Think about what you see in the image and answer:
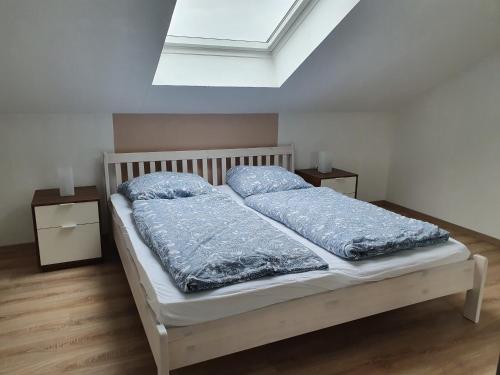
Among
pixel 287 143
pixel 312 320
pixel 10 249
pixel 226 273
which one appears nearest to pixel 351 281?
pixel 312 320

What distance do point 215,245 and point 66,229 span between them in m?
1.45

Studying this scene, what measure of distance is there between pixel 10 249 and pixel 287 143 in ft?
8.81

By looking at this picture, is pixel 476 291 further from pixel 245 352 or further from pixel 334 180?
pixel 334 180

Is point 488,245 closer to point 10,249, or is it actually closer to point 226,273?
point 226,273

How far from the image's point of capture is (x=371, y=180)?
4.56 m

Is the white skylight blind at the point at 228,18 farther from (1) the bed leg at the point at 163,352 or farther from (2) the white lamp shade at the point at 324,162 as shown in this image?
(1) the bed leg at the point at 163,352

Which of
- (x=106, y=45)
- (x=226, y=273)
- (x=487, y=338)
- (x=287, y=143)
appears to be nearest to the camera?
(x=226, y=273)

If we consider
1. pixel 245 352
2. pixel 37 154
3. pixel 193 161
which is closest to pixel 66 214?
pixel 37 154

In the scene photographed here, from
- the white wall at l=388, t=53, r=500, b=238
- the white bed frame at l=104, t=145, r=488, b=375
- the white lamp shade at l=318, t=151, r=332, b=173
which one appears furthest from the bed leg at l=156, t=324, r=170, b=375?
the white wall at l=388, t=53, r=500, b=238

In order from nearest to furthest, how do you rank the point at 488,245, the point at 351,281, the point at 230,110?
the point at 351,281 < the point at 488,245 < the point at 230,110

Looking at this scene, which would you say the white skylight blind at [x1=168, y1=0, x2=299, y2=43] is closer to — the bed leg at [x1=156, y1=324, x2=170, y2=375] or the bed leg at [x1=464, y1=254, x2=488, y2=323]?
the bed leg at [x1=464, y1=254, x2=488, y2=323]

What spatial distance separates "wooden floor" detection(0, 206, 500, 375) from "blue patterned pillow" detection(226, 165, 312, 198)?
1.26m

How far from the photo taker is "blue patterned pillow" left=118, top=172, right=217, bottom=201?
2.89 m

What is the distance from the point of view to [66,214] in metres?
2.80
